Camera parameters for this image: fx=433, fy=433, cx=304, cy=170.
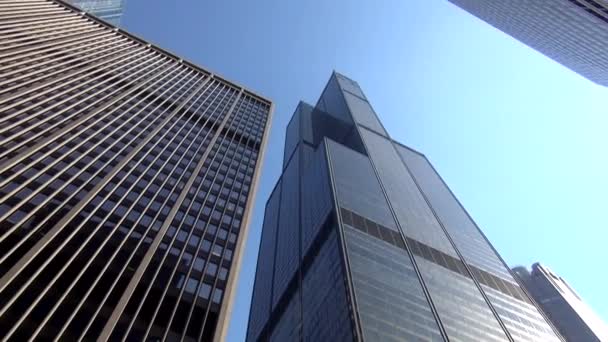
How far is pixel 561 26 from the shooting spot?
7669 centimetres

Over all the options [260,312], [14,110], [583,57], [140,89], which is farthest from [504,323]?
[14,110]

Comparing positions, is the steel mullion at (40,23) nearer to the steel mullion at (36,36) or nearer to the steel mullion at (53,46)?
the steel mullion at (36,36)

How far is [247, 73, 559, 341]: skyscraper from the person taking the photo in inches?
2699

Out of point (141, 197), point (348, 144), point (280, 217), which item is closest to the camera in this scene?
point (141, 197)

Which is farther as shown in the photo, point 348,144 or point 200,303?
point 348,144

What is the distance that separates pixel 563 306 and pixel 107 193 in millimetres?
165833

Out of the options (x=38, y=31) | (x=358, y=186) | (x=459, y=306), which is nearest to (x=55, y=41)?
(x=38, y=31)

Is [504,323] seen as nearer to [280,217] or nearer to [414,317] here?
[414,317]

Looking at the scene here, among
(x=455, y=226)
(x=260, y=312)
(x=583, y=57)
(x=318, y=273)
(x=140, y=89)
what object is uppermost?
(x=583, y=57)

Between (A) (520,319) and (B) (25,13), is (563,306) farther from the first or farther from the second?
(B) (25,13)

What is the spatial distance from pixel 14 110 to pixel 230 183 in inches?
1049

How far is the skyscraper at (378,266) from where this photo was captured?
68.6 m

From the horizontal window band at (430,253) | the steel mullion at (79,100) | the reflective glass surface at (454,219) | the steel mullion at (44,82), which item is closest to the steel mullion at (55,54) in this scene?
the steel mullion at (44,82)

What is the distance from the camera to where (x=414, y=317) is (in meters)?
68.1
